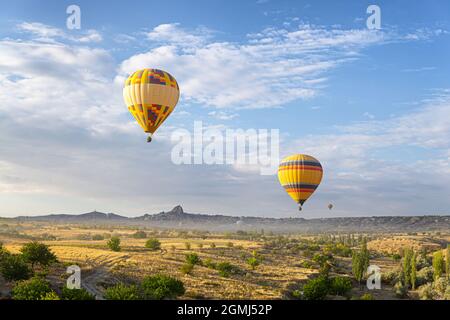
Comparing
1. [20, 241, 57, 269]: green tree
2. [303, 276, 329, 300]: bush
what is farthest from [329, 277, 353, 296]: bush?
[20, 241, 57, 269]: green tree

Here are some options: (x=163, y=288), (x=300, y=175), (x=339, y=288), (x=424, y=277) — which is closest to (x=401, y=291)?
(x=339, y=288)

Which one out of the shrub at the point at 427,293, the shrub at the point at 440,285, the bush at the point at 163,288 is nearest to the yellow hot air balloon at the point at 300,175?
the shrub at the point at 427,293

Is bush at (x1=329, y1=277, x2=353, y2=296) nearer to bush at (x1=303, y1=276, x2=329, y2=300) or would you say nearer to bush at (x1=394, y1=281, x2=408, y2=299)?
bush at (x1=303, y1=276, x2=329, y2=300)

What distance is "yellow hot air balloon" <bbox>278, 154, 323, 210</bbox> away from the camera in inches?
2146

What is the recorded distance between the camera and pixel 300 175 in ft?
178

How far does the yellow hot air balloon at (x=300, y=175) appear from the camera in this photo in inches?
2146

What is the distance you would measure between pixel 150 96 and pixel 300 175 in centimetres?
2102

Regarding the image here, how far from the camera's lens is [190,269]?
5138cm

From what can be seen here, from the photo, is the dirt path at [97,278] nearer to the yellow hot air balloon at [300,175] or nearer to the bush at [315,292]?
the bush at [315,292]

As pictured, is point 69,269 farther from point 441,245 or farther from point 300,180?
point 441,245

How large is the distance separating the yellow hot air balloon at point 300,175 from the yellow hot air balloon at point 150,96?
17.5 m

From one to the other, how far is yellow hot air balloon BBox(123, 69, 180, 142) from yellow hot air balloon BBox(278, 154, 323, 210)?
689 inches
